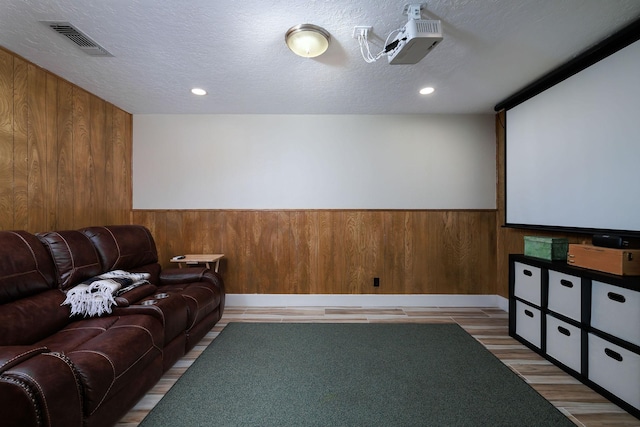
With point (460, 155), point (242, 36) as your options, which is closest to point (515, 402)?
point (460, 155)

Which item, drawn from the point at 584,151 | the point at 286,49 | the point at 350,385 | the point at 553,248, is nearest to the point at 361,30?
the point at 286,49

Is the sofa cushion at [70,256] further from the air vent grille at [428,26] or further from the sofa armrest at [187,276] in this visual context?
the air vent grille at [428,26]

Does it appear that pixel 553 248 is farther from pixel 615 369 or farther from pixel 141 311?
pixel 141 311

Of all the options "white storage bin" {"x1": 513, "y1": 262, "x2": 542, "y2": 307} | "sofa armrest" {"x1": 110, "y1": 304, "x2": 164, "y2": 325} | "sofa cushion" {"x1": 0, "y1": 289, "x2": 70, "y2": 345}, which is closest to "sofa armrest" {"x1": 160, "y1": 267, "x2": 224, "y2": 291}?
"sofa armrest" {"x1": 110, "y1": 304, "x2": 164, "y2": 325}

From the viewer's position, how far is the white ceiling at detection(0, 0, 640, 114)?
180 cm

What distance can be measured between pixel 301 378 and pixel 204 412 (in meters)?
0.70

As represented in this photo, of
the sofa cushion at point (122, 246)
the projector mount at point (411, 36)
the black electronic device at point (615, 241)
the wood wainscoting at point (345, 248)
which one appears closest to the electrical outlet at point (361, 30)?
the projector mount at point (411, 36)

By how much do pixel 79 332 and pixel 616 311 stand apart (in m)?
3.59

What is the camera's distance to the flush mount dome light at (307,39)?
6.45 feet

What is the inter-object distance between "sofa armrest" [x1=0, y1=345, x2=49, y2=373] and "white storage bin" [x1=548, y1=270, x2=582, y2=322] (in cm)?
341

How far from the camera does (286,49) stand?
2.25 m

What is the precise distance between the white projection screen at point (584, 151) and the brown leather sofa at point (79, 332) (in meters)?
3.50

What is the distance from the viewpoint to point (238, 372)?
2.21m

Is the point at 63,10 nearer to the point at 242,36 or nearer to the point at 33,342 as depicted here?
the point at 242,36
